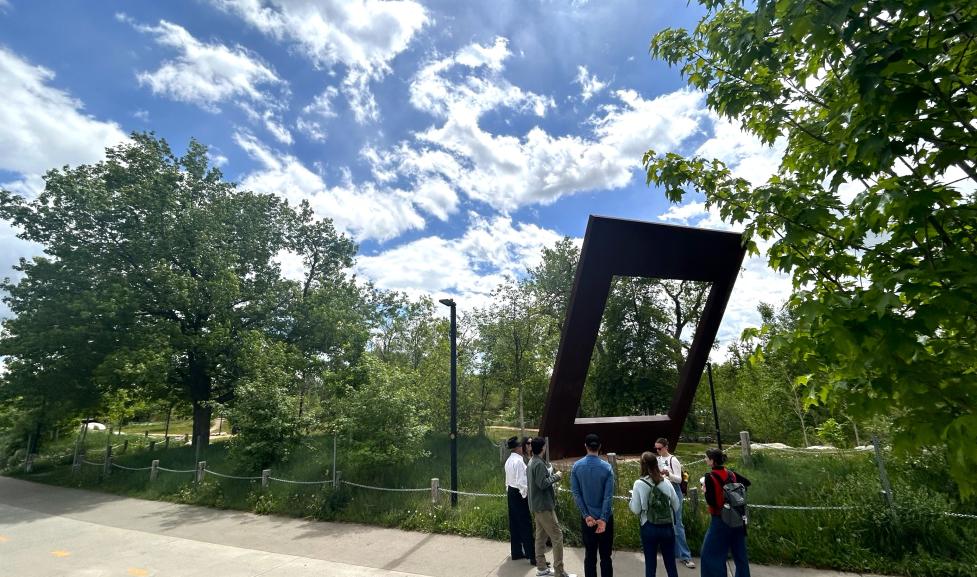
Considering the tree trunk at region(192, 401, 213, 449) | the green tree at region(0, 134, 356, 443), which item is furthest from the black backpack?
the tree trunk at region(192, 401, 213, 449)

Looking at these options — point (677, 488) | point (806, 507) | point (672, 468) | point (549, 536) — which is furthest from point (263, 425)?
point (806, 507)

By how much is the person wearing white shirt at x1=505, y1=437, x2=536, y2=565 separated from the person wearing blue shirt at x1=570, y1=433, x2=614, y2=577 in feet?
4.26

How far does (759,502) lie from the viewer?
6.97m

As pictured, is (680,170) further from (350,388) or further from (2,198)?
(2,198)

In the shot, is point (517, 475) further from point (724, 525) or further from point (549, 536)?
point (724, 525)

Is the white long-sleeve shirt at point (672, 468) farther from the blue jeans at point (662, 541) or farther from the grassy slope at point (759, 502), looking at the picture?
the blue jeans at point (662, 541)

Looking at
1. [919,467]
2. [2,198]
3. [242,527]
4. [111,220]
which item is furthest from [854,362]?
[2,198]

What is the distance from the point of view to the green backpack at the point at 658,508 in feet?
15.3

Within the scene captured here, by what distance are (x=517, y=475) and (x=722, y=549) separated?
108 inches

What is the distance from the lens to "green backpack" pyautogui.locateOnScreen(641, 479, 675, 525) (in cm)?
465

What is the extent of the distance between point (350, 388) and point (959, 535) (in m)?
12.5

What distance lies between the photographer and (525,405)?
18.7 m

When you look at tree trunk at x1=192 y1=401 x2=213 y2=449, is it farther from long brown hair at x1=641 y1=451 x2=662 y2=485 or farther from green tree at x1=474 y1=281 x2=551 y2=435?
long brown hair at x1=641 y1=451 x2=662 y2=485

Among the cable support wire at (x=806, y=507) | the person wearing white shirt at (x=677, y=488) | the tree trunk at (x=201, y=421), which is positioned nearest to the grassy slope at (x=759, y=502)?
the cable support wire at (x=806, y=507)
